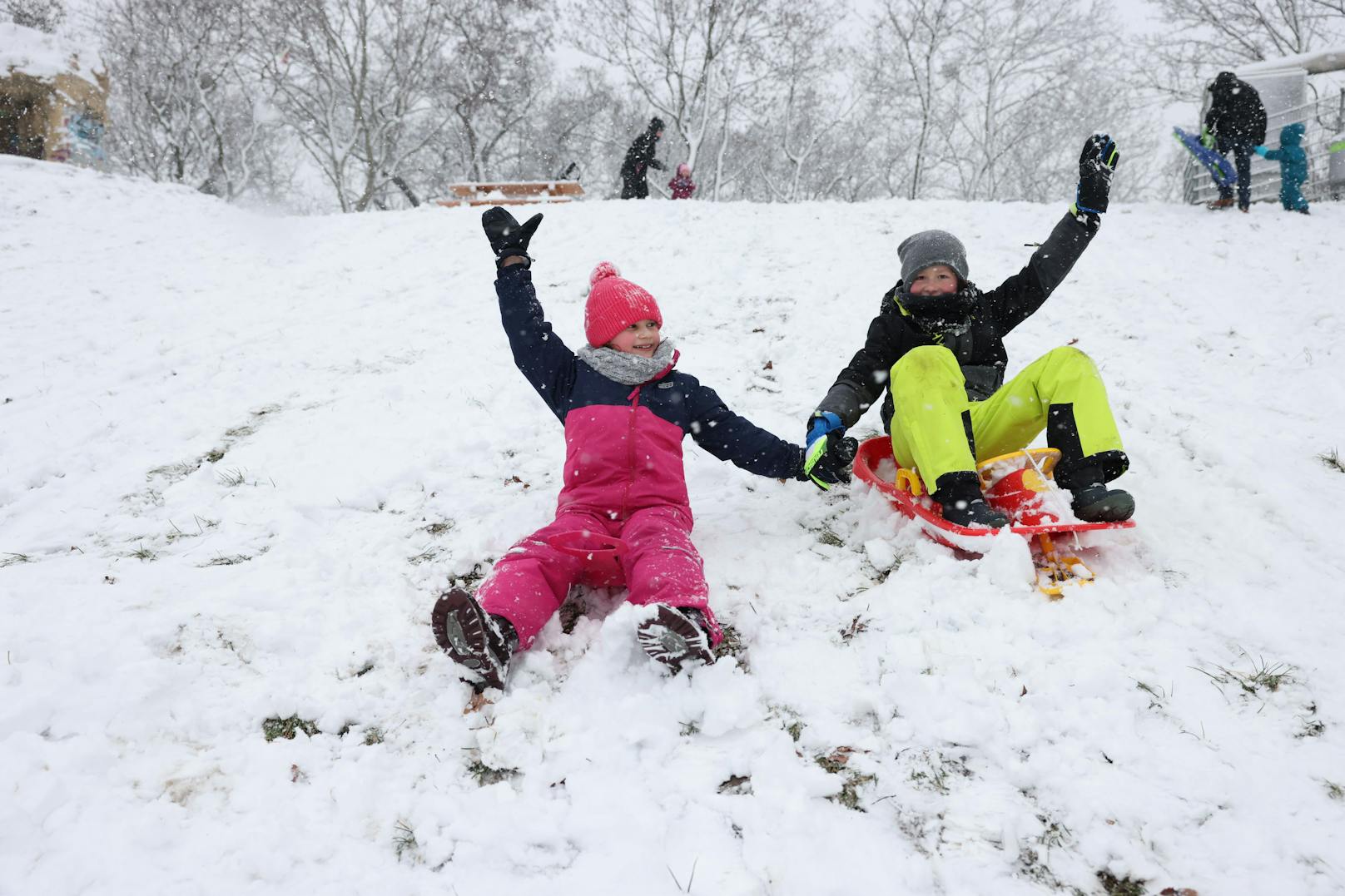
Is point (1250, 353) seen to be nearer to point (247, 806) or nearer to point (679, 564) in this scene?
point (679, 564)

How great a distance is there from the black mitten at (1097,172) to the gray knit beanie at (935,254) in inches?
23.4

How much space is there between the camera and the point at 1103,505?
2.32m

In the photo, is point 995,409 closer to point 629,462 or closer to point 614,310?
point 629,462

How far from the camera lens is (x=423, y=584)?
2676 millimetres

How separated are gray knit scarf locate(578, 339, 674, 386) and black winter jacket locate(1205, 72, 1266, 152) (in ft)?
32.0

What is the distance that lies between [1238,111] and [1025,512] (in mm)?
9479

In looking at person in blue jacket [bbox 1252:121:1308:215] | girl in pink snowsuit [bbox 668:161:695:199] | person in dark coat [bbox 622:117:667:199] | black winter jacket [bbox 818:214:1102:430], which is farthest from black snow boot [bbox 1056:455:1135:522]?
girl in pink snowsuit [bbox 668:161:695:199]

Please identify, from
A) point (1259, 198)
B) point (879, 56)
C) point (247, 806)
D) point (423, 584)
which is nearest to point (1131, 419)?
point (423, 584)

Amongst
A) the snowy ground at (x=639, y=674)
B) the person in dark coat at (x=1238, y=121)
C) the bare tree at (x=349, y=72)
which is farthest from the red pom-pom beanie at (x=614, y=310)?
the bare tree at (x=349, y=72)

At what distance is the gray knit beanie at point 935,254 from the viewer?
3.03 meters

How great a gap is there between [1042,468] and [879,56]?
82.9 feet

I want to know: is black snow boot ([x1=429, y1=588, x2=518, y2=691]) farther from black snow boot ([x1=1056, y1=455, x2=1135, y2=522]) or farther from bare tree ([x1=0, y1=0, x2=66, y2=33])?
bare tree ([x1=0, y1=0, x2=66, y2=33])

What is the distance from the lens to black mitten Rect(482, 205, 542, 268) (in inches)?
113

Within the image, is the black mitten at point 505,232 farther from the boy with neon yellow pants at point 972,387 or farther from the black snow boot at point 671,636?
the black snow boot at point 671,636
